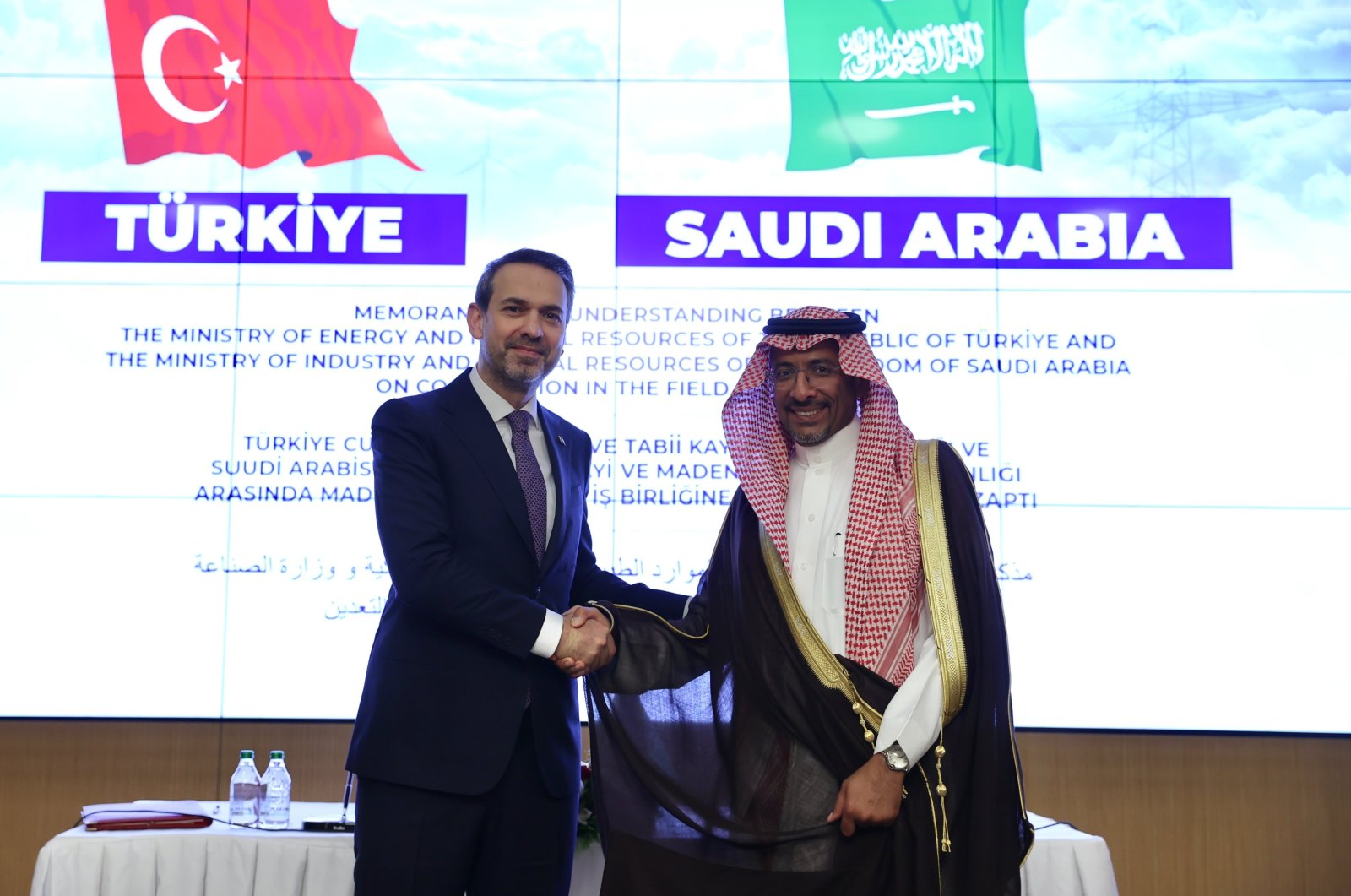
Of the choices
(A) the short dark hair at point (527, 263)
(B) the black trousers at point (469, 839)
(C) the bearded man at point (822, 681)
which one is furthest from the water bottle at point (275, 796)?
(A) the short dark hair at point (527, 263)

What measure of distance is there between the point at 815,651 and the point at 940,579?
0.27m

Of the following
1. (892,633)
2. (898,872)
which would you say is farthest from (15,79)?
(898,872)

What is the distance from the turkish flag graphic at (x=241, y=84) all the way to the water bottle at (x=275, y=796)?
1935mm

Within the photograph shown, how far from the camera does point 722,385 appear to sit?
149 inches

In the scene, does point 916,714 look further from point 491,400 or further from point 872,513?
point 491,400

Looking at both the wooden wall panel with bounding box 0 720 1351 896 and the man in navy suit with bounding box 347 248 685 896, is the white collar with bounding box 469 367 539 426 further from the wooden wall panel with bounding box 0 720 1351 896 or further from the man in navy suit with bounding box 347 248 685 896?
the wooden wall panel with bounding box 0 720 1351 896

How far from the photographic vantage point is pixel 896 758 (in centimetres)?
209

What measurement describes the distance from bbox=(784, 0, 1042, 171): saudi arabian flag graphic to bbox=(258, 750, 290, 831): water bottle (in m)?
2.40

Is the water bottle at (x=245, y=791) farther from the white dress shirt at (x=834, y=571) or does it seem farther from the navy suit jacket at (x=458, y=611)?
the white dress shirt at (x=834, y=571)

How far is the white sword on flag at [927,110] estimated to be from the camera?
12.6 feet

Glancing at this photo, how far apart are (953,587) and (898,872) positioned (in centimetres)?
52

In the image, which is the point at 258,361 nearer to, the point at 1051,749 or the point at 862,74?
the point at 862,74

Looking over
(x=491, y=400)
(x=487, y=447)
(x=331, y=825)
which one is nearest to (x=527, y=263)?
(x=491, y=400)

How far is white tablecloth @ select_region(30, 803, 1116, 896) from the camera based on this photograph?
Answer: 9.48 ft
